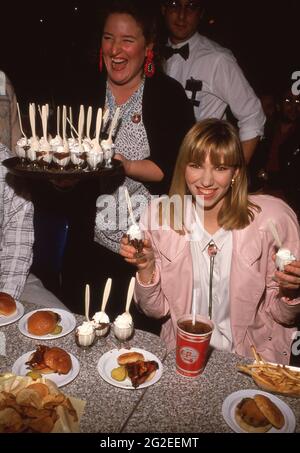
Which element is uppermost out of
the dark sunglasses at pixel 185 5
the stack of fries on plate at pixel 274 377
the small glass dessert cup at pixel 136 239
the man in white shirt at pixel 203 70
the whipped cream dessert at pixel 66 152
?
the dark sunglasses at pixel 185 5

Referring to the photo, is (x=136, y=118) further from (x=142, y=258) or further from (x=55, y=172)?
(x=142, y=258)

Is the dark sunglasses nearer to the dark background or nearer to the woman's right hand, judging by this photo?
the woman's right hand

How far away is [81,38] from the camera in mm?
11094

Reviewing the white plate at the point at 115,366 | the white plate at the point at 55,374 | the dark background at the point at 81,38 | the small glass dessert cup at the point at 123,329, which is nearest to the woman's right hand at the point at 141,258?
the small glass dessert cup at the point at 123,329

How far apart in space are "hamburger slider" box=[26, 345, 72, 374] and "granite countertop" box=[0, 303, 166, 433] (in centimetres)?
6

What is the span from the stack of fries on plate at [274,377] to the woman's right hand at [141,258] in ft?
1.97

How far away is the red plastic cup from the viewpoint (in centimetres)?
147

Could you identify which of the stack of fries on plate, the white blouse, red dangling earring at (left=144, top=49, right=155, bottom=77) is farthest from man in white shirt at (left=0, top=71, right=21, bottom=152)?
the stack of fries on plate

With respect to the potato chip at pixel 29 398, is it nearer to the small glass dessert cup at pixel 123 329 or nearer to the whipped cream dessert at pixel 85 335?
the whipped cream dessert at pixel 85 335

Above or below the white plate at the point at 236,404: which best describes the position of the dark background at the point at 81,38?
above

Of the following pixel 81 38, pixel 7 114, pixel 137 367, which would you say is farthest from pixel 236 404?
pixel 81 38

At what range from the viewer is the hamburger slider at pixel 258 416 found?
1328 millimetres

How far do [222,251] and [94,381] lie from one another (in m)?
0.93
